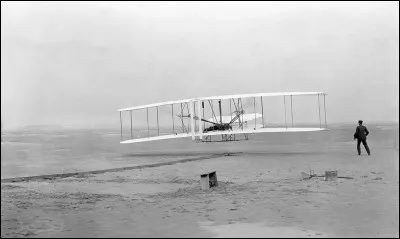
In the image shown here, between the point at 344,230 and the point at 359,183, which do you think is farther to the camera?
the point at 359,183

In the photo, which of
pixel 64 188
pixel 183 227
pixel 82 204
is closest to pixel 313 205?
pixel 183 227

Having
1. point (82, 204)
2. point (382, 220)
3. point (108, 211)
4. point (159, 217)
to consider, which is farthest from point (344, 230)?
point (82, 204)

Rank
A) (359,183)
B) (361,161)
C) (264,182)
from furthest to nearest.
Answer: (361,161), (264,182), (359,183)

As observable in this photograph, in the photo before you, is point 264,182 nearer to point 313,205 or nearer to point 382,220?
point 313,205

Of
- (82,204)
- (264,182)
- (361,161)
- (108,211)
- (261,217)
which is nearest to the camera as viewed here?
(261,217)

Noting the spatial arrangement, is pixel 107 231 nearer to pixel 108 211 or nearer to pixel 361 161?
pixel 108 211

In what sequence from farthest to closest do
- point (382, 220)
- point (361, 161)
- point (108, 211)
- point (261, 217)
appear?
point (361, 161)
point (108, 211)
point (261, 217)
point (382, 220)
